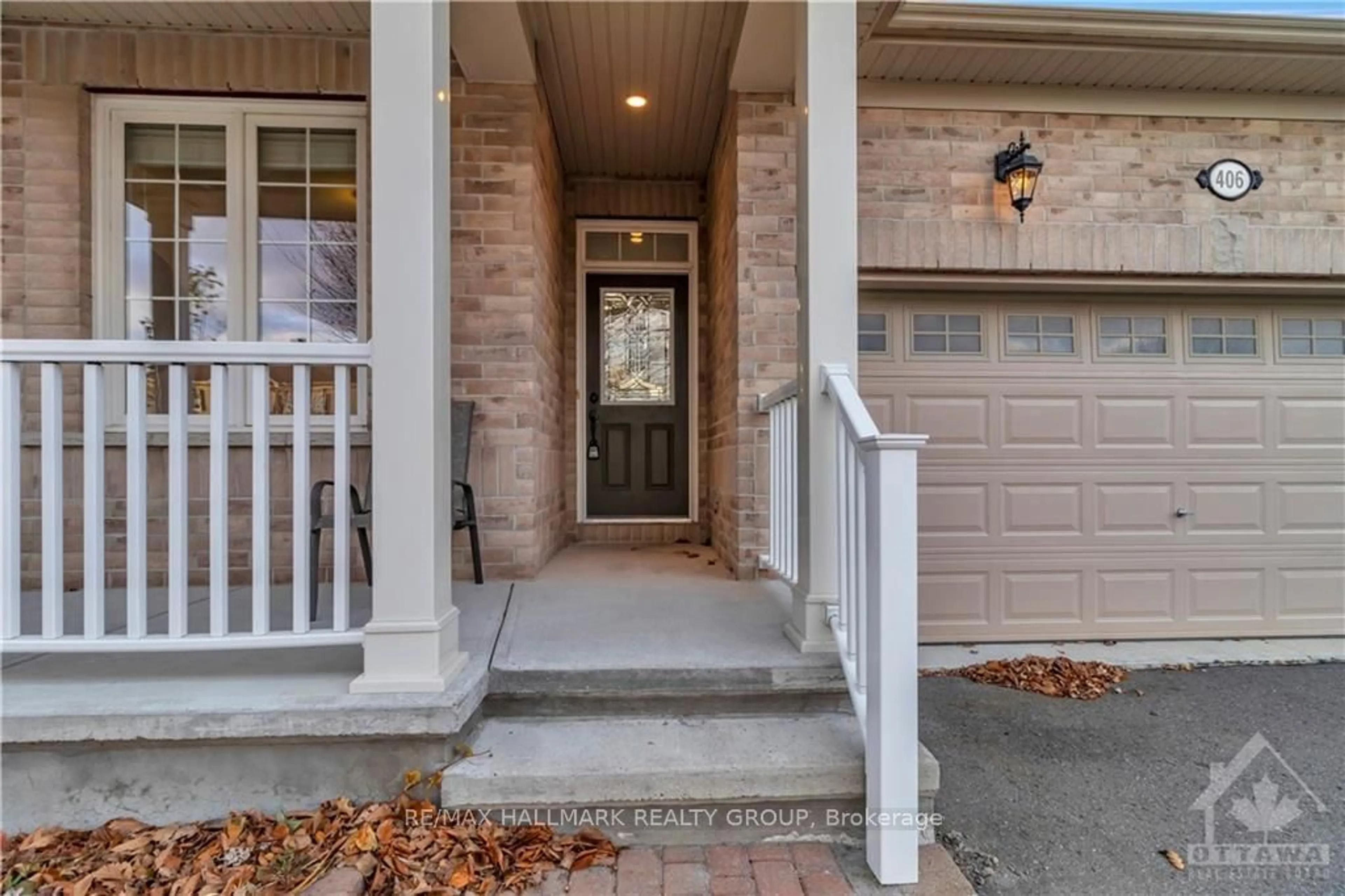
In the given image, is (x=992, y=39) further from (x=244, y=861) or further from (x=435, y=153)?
(x=244, y=861)

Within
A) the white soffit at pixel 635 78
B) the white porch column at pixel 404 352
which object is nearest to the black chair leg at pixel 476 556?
the white porch column at pixel 404 352

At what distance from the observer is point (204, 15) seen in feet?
9.57

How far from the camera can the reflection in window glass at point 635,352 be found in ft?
15.1

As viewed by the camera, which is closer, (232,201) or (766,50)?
(766,50)

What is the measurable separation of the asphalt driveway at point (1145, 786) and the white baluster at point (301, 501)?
1909mm

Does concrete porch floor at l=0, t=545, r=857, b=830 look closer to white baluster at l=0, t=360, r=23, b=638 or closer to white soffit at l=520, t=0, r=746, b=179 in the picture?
white baluster at l=0, t=360, r=23, b=638

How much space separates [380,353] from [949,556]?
299 cm

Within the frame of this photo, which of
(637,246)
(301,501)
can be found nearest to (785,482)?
(301,501)

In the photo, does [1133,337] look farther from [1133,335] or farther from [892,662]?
[892,662]

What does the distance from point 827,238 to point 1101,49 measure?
2350mm

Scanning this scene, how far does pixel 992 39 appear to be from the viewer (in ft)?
10.1

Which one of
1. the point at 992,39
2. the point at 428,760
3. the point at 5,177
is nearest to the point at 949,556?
the point at 992,39

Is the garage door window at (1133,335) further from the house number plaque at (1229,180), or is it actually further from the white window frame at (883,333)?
the white window frame at (883,333)

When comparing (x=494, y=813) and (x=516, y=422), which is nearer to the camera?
(x=494, y=813)
